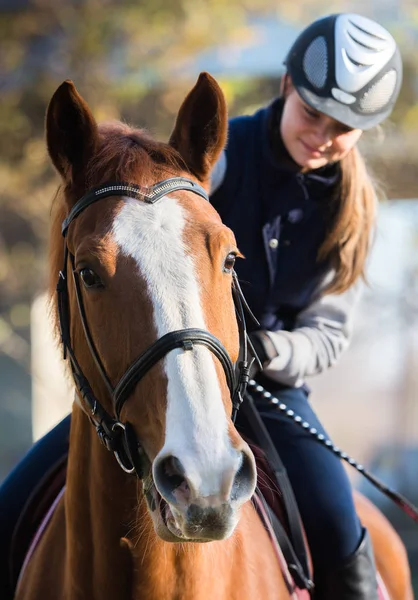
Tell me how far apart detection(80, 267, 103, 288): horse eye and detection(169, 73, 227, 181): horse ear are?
1.84 feet

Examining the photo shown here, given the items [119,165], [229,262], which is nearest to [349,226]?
[229,262]

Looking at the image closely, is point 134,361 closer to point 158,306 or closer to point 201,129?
point 158,306

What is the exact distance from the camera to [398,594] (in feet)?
12.4

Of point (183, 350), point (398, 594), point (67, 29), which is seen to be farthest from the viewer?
point (67, 29)

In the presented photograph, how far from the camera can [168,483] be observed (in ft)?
6.02

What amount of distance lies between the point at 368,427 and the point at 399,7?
9229mm

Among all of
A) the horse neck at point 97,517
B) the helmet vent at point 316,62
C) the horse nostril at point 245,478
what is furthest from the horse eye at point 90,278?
the helmet vent at point 316,62

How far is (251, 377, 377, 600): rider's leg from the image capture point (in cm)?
290

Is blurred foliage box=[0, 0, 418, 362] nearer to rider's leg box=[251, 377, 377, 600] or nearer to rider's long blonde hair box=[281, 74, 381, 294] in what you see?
rider's long blonde hair box=[281, 74, 381, 294]

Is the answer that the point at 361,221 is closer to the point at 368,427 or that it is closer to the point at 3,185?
the point at 3,185

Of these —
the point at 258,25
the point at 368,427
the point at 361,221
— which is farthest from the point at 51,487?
the point at 368,427

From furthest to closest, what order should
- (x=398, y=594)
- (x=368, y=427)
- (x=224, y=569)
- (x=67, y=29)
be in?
(x=368, y=427)
(x=67, y=29)
(x=398, y=594)
(x=224, y=569)

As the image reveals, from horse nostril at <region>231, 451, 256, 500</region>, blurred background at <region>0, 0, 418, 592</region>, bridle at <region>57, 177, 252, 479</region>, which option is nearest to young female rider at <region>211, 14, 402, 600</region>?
bridle at <region>57, 177, 252, 479</region>

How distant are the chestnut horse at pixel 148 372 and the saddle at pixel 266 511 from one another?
0.13m
